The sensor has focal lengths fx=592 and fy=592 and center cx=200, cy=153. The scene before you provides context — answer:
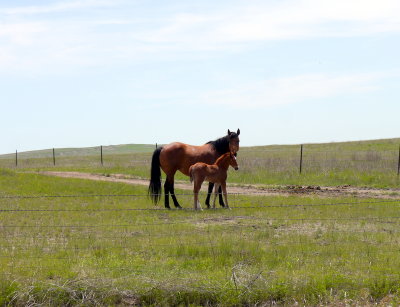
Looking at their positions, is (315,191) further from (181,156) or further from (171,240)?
(171,240)

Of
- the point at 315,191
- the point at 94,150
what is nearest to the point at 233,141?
the point at 315,191

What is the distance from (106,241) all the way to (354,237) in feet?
14.9

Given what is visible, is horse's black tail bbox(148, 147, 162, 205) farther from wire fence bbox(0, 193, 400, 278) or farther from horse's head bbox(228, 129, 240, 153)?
wire fence bbox(0, 193, 400, 278)

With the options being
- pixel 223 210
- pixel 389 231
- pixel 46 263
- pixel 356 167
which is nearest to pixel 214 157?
pixel 223 210

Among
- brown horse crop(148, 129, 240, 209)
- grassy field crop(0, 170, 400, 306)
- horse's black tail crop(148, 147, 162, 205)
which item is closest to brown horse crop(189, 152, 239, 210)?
brown horse crop(148, 129, 240, 209)

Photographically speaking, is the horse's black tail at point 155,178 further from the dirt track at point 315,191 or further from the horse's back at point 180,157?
the dirt track at point 315,191

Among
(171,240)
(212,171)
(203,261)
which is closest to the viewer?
(203,261)

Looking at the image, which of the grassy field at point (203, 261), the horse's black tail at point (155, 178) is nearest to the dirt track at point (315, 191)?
the horse's black tail at point (155, 178)

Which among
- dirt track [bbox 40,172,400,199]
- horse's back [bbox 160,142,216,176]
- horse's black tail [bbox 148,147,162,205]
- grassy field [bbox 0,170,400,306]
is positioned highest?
horse's back [bbox 160,142,216,176]

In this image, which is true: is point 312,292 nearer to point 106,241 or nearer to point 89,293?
point 89,293

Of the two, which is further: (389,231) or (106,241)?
(389,231)

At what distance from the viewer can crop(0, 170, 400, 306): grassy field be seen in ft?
25.3

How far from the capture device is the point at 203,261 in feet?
29.2

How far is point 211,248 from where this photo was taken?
952 centimetres
